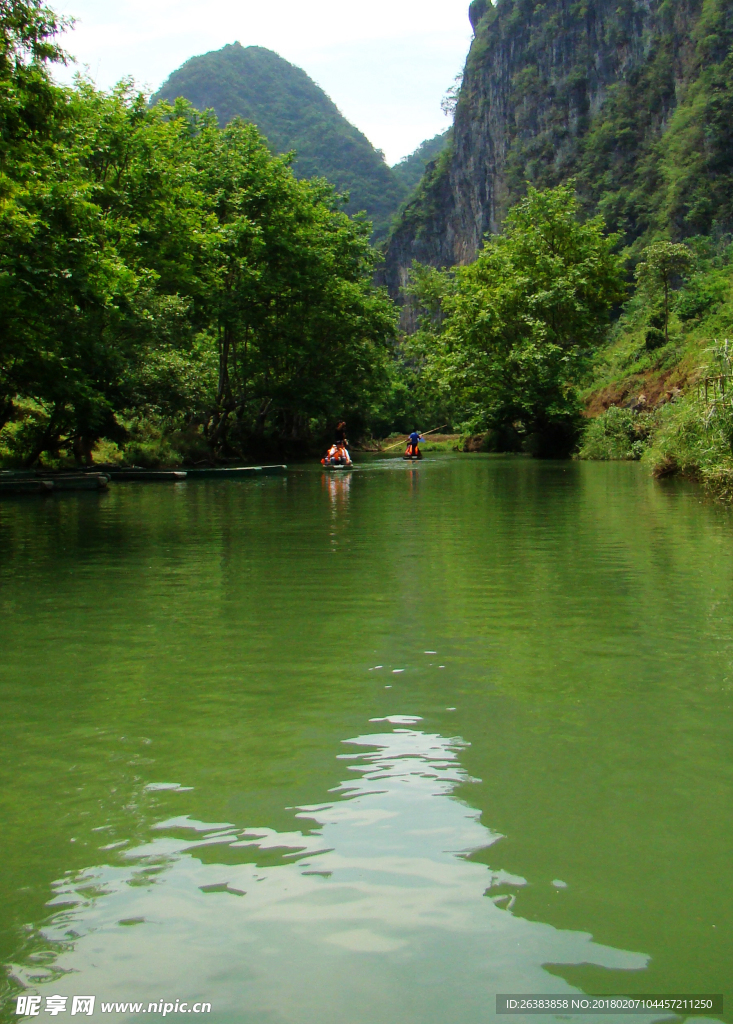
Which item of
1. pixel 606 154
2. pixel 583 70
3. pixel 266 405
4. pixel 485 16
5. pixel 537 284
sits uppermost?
pixel 485 16

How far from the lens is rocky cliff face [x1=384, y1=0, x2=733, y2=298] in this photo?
74.2m

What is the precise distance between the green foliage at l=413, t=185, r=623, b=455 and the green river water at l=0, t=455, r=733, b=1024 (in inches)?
1236

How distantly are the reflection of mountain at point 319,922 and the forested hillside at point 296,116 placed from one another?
15582cm

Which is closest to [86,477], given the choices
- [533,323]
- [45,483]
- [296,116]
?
[45,483]

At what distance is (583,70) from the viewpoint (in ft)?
327

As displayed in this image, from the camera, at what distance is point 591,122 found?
98.6 meters

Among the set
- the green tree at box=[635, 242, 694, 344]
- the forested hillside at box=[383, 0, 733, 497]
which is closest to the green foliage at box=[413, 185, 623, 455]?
the forested hillside at box=[383, 0, 733, 497]

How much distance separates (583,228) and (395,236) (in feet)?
304

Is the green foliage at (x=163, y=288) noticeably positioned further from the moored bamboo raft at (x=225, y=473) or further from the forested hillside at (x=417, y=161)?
the forested hillside at (x=417, y=161)

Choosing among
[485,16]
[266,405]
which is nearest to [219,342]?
[266,405]

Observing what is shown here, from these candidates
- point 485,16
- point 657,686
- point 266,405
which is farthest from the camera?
point 485,16

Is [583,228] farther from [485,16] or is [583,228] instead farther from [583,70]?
[485,16]

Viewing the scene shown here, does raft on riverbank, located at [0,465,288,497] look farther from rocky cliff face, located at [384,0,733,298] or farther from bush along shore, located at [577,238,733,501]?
rocky cliff face, located at [384,0,733,298]

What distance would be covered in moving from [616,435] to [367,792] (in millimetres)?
33742
